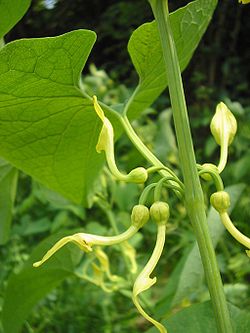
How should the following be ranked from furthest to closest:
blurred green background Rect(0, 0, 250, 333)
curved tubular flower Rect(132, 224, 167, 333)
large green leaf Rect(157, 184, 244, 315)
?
blurred green background Rect(0, 0, 250, 333) < large green leaf Rect(157, 184, 244, 315) < curved tubular flower Rect(132, 224, 167, 333)

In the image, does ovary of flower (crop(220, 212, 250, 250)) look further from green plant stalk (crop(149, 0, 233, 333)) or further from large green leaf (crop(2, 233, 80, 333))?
large green leaf (crop(2, 233, 80, 333))

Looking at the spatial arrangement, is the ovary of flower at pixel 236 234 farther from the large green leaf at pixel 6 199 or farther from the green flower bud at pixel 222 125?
the large green leaf at pixel 6 199

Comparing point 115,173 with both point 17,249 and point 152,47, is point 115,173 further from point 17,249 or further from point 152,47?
point 17,249

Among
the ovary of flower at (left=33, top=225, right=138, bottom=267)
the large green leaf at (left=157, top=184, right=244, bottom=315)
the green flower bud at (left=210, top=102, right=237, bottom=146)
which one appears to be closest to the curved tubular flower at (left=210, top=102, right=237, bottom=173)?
the green flower bud at (left=210, top=102, right=237, bottom=146)

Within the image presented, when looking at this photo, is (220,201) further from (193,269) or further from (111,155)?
(193,269)

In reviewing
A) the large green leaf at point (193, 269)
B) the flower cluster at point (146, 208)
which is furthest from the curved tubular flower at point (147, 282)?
the large green leaf at point (193, 269)

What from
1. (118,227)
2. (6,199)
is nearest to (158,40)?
(6,199)
